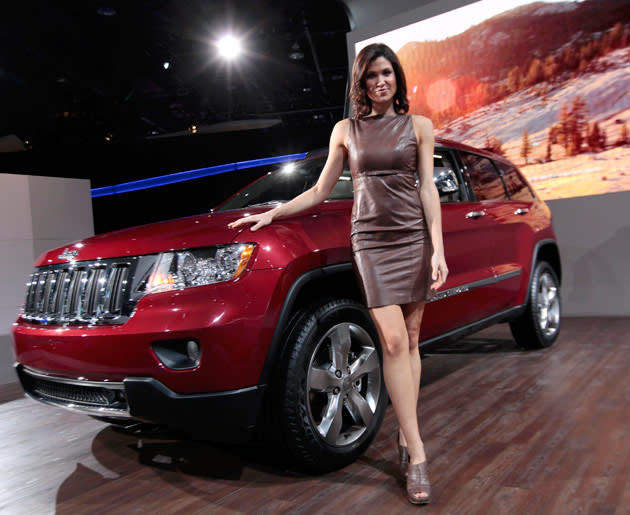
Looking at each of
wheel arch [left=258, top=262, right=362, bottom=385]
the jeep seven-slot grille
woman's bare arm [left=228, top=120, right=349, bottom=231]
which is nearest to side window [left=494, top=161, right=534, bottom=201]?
wheel arch [left=258, top=262, right=362, bottom=385]

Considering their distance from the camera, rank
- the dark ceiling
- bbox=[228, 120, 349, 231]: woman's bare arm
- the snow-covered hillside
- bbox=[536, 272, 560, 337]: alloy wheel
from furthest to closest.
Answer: the dark ceiling → the snow-covered hillside → bbox=[536, 272, 560, 337]: alloy wheel → bbox=[228, 120, 349, 231]: woman's bare arm

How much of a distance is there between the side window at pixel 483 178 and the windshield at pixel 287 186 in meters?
1.09

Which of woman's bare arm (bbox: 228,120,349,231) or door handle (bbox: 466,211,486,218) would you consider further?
door handle (bbox: 466,211,486,218)

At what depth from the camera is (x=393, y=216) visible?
81.1 inches

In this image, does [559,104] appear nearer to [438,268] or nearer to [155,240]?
[438,268]

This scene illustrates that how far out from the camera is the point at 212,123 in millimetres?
14602

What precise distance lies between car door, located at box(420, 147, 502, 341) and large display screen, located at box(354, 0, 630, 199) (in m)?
2.92

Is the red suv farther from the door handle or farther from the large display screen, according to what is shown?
the large display screen

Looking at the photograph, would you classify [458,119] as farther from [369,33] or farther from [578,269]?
[578,269]

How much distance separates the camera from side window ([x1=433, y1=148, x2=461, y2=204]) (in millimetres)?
2916

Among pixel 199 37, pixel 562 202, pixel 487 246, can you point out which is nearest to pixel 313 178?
pixel 487 246

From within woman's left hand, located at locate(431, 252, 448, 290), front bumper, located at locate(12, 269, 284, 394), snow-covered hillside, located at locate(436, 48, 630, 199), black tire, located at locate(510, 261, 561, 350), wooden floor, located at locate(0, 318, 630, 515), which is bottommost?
wooden floor, located at locate(0, 318, 630, 515)

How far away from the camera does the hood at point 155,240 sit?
209 centimetres

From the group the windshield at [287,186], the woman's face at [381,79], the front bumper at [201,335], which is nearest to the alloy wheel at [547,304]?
the windshield at [287,186]
